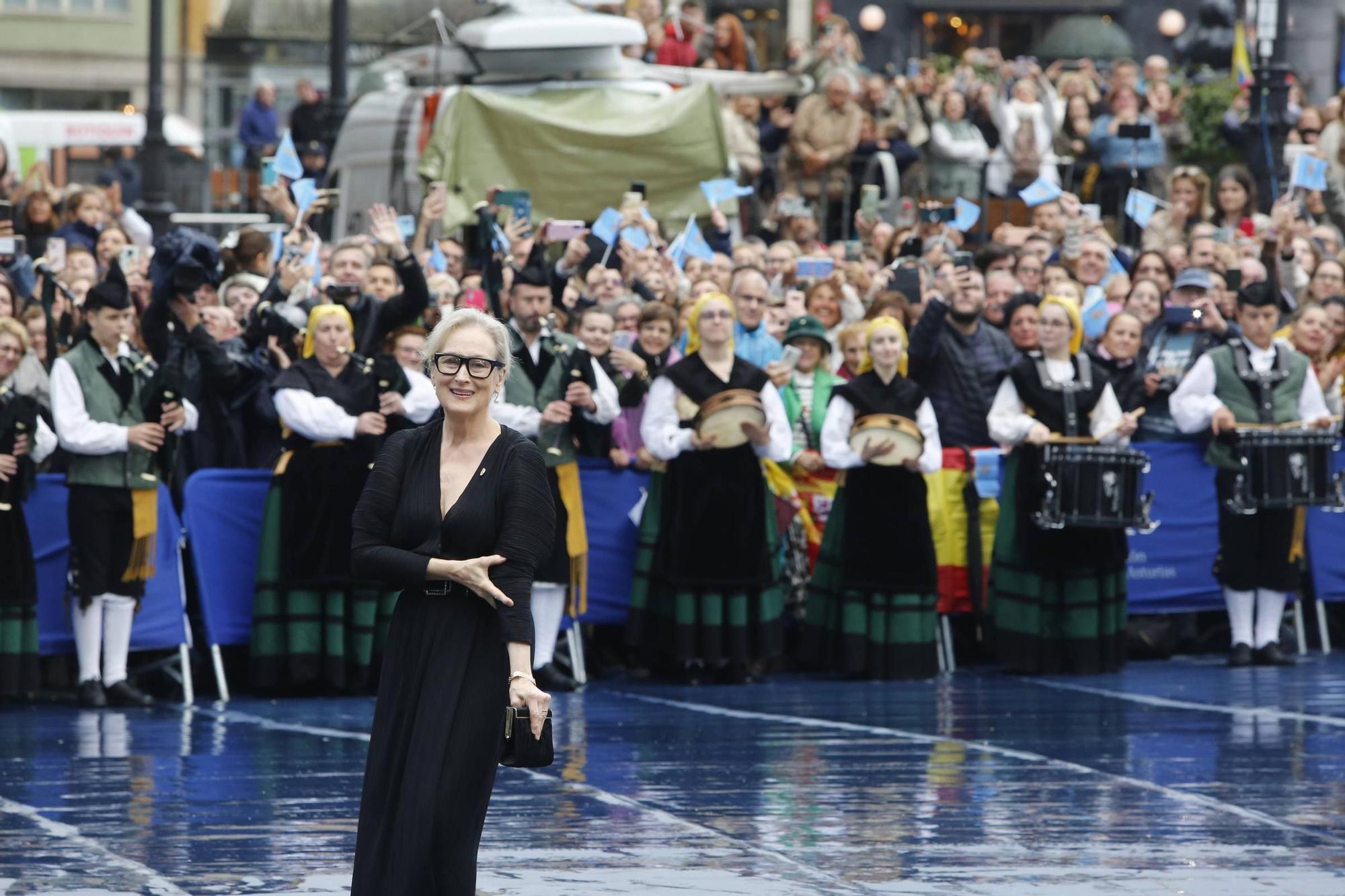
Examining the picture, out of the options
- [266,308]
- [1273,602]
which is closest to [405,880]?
[266,308]

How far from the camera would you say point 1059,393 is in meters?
13.3

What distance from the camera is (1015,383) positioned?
13.3 metres

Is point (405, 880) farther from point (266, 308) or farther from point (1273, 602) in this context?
point (1273, 602)

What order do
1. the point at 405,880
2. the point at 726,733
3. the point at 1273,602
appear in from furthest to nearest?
1. the point at 1273,602
2. the point at 726,733
3. the point at 405,880

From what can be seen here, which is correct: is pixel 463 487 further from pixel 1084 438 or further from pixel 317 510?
pixel 1084 438

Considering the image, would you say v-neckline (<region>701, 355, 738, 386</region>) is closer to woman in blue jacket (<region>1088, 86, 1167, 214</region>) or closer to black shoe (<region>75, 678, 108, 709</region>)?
black shoe (<region>75, 678, 108, 709</region>)

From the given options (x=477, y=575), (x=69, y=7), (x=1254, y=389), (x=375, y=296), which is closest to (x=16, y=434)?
(x=375, y=296)

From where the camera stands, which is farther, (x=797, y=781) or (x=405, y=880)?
(x=797, y=781)

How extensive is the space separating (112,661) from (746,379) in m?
3.29

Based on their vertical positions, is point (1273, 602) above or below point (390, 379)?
below

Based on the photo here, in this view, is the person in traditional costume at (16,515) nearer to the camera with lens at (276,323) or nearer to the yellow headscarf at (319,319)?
the yellow headscarf at (319,319)

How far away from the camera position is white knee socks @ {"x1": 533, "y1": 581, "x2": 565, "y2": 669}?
12734 millimetres

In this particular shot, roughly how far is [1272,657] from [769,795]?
5.03 m

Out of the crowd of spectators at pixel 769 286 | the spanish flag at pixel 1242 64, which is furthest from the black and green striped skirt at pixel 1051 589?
the spanish flag at pixel 1242 64
